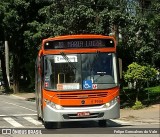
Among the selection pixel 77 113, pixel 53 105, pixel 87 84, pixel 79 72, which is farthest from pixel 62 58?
pixel 77 113

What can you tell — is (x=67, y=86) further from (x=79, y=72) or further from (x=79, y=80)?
(x=79, y=72)

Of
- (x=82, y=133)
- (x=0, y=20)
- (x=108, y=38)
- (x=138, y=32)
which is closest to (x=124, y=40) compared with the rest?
(x=138, y=32)

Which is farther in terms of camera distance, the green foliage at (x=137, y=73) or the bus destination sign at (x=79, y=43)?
the green foliage at (x=137, y=73)

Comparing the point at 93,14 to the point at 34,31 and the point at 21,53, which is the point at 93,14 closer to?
the point at 34,31

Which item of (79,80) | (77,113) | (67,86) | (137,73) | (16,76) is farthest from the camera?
(16,76)

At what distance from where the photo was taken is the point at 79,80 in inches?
622

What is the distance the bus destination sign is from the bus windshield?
378 millimetres

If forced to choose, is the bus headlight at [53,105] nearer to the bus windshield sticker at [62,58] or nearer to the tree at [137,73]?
the bus windshield sticker at [62,58]

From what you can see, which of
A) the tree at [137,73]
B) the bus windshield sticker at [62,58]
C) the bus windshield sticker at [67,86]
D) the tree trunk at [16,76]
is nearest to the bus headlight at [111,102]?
the bus windshield sticker at [67,86]

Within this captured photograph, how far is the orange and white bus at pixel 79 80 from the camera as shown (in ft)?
51.1

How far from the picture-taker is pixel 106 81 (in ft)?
52.3

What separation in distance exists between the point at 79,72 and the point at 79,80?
11.3 inches

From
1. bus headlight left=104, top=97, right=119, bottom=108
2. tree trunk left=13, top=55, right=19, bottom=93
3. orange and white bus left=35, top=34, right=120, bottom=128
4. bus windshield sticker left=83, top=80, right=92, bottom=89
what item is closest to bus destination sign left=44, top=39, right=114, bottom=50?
orange and white bus left=35, top=34, right=120, bottom=128

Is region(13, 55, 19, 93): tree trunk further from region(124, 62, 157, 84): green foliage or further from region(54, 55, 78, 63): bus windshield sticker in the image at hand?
region(54, 55, 78, 63): bus windshield sticker
